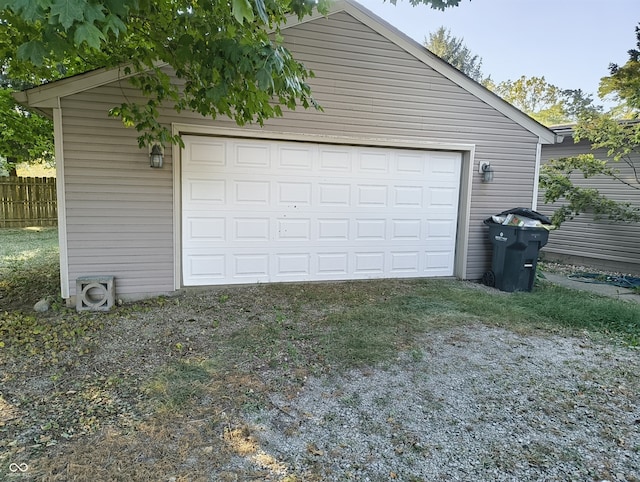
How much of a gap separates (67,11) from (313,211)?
4.14 metres

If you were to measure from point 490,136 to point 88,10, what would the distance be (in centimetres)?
596

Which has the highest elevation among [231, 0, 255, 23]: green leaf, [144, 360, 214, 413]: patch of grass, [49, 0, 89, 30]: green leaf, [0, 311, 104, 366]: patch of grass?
[231, 0, 255, 23]: green leaf

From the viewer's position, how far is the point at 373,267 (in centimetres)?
619

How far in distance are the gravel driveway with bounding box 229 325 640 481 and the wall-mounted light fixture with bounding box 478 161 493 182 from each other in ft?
11.3

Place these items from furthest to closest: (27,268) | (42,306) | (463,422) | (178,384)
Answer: (27,268) < (42,306) < (178,384) < (463,422)

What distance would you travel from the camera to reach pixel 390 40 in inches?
227

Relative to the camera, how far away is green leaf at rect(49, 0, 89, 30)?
185 centimetres

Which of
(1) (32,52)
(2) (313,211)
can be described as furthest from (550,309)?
(1) (32,52)

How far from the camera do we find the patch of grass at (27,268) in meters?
5.11

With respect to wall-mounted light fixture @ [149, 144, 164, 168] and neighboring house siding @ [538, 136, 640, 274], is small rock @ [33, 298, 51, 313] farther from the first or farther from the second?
neighboring house siding @ [538, 136, 640, 274]

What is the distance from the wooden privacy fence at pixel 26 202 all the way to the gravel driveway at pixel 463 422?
13730 mm

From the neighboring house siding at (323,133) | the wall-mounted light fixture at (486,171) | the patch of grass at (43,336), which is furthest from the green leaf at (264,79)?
the wall-mounted light fixture at (486,171)

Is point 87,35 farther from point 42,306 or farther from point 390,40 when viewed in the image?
point 390,40

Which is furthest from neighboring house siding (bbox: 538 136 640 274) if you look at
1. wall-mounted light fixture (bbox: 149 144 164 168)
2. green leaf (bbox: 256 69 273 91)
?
wall-mounted light fixture (bbox: 149 144 164 168)
